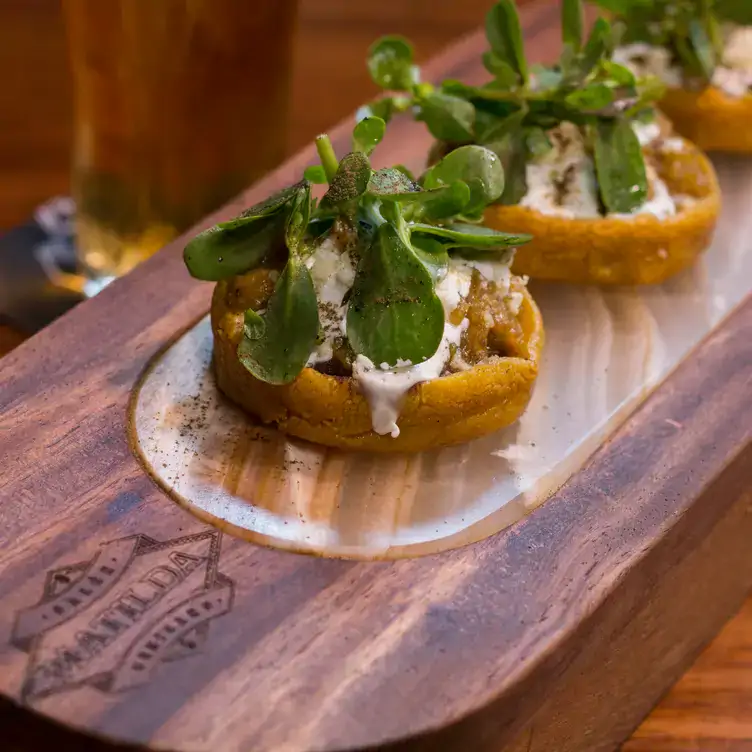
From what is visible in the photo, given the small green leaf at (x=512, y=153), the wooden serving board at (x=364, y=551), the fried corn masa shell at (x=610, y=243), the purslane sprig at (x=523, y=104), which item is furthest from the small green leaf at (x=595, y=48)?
the wooden serving board at (x=364, y=551)

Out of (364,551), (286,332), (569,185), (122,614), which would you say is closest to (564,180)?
(569,185)

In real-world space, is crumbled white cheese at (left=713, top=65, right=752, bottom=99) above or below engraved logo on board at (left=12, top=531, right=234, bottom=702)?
above

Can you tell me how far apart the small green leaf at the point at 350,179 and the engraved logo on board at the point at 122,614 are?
15.4 inches

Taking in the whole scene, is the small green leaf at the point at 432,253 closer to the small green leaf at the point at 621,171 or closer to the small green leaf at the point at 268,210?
the small green leaf at the point at 268,210

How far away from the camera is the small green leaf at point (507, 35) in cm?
152

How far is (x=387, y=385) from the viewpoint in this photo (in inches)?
48.0

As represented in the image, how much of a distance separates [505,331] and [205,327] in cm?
39

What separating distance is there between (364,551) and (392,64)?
0.74 meters

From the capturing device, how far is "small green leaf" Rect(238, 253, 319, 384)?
3.94 feet

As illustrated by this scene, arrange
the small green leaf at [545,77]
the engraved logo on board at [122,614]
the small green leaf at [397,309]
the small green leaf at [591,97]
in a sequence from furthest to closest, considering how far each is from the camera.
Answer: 1. the small green leaf at [545,77]
2. the small green leaf at [591,97]
3. the small green leaf at [397,309]
4. the engraved logo on board at [122,614]

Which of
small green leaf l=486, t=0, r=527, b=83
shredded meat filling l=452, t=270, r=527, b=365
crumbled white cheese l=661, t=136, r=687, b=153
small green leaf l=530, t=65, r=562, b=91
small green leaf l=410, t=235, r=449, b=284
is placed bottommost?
shredded meat filling l=452, t=270, r=527, b=365

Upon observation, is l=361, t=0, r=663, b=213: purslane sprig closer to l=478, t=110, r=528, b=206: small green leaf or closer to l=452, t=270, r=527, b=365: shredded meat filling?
l=478, t=110, r=528, b=206: small green leaf

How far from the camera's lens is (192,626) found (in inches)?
41.6

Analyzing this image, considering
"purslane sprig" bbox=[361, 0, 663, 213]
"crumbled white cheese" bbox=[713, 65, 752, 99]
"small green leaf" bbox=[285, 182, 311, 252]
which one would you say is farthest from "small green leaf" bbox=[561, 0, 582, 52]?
"small green leaf" bbox=[285, 182, 311, 252]
